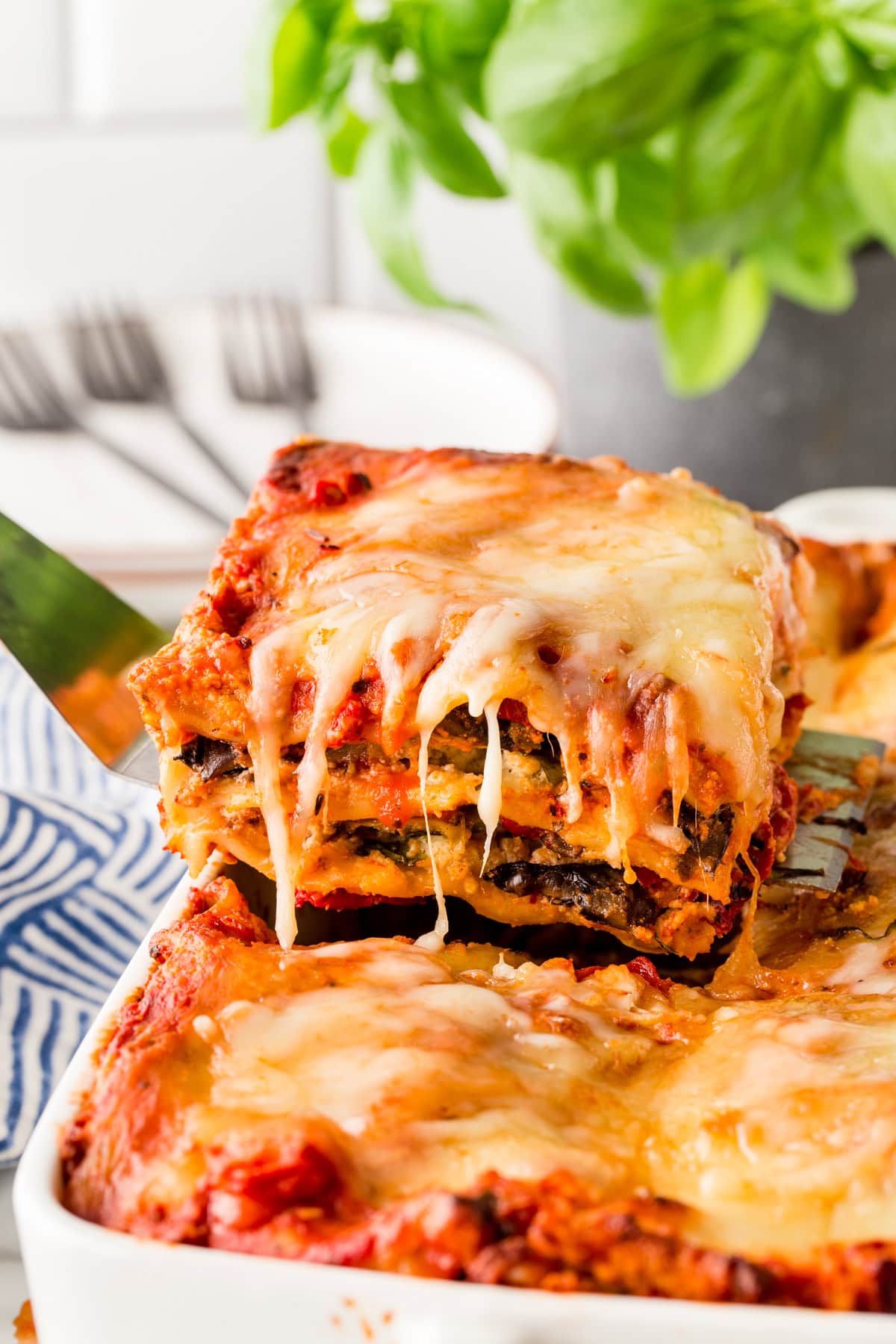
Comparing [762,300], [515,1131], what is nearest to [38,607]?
[515,1131]

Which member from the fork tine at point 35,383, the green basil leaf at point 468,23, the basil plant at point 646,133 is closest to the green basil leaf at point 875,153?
the basil plant at point 646,133

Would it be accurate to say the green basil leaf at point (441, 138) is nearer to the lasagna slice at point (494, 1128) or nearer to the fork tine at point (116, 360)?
the fork tine at point (116, 360)

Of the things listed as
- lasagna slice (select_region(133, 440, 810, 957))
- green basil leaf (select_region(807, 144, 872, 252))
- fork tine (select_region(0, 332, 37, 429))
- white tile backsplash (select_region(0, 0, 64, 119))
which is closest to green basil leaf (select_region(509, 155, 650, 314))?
green basil leaf (select_region(807, 144, 872, 252))

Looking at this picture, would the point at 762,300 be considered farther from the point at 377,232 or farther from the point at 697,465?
the point at 377,232

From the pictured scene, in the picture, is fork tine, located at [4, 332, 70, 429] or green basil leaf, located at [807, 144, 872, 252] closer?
green basil leaf, located at [807, 144, 872, 252]

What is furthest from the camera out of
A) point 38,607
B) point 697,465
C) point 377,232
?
point 697,465

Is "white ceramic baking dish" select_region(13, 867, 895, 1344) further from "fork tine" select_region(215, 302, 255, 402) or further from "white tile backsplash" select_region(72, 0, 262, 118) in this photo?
"white tile backsplash" select_region(72, 0, 262, 118)
